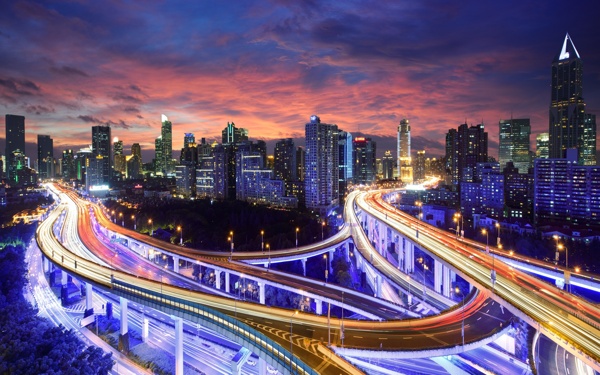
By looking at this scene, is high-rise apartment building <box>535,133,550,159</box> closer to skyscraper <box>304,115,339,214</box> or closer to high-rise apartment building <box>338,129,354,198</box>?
high-rise apartment building <box>338,129,354,198</box>

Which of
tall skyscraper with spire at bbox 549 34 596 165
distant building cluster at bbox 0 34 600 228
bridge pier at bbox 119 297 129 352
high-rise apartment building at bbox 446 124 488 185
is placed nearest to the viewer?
bridge pier at bbox 119 297 129 352

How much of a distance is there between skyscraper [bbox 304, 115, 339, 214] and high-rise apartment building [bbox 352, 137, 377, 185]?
75334 millimetres

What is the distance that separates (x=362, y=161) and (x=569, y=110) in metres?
80.8

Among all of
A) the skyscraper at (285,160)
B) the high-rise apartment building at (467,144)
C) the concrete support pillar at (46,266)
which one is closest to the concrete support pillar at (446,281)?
the concrete support pillar at (46,266)

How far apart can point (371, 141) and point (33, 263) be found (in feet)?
499

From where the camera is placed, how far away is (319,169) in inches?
3794

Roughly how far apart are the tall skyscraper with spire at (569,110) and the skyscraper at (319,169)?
74.4 meters

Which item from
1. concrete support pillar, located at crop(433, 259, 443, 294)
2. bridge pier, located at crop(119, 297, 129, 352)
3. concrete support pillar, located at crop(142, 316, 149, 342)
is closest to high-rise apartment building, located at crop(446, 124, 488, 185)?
concrete support pillar, located at crop(433, 259, 443, 294)

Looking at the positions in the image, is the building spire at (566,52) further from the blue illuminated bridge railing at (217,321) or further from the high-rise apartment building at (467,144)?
the blue illuminated bridge railing at (217,321)

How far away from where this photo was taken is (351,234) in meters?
57.3

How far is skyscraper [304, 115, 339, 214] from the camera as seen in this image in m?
95.9

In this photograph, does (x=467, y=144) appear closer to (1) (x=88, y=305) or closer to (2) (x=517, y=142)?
(2) (x=517, y=142)

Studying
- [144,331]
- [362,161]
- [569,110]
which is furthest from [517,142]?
[144,331]

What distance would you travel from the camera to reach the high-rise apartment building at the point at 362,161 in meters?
173
